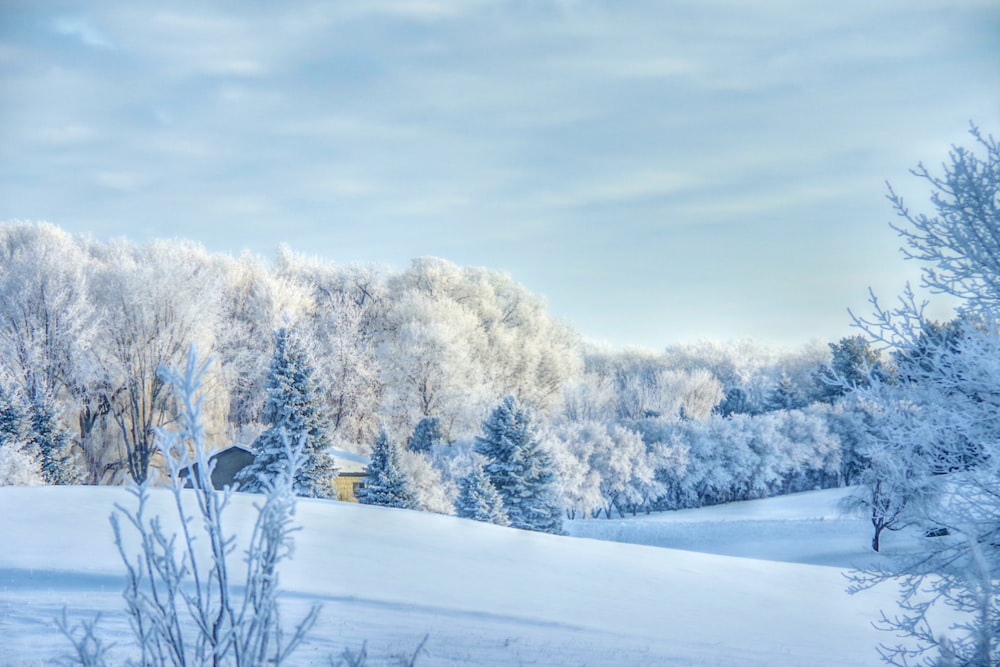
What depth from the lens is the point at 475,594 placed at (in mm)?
12219

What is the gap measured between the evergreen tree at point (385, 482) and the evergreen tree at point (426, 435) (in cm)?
1154

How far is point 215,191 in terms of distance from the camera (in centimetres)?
3120

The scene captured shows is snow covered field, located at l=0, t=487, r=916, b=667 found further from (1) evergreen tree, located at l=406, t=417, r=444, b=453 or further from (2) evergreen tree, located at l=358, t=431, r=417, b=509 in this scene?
(1) evergreen tree, located at l=406, t=417, r=444, b=453

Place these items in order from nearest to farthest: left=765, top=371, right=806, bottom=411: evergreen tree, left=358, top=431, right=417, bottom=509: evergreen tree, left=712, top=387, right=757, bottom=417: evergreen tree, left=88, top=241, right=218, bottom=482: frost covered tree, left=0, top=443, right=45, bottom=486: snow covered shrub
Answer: left=0, top=443, right=45, bottom=486: snow covered shrub, left=358, top=431, right=417, bottom=509: evergreen tree, left=88, top=241, right=218, bottom=482: frost covered tree, left=765, top=371, right=806, bottom=411: evergreen tree, left=712, top=387, right=757, bottom=417: evergreen tree

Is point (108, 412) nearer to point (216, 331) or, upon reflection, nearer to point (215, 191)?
point (216, 331)

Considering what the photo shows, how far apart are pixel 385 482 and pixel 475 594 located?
11.0 meters

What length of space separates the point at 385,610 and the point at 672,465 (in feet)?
100

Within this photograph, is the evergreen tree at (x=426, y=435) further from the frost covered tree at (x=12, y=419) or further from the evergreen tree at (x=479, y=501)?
the frost covered tree at (x=12, y=419)

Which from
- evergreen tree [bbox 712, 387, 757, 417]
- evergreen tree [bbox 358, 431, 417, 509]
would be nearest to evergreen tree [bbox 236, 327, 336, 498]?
evergreen tree [bbox 358, 431, 417, 509]

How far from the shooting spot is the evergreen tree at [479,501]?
2264 cm

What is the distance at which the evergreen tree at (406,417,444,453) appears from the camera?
35.3 metres

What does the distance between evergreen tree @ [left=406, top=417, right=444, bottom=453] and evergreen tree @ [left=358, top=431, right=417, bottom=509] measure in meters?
11.5

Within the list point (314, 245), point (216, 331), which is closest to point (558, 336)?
point (314, 245)

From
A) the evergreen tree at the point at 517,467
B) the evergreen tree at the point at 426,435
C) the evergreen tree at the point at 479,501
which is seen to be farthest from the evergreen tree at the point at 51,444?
the evergreen tree at the point at 426,435
